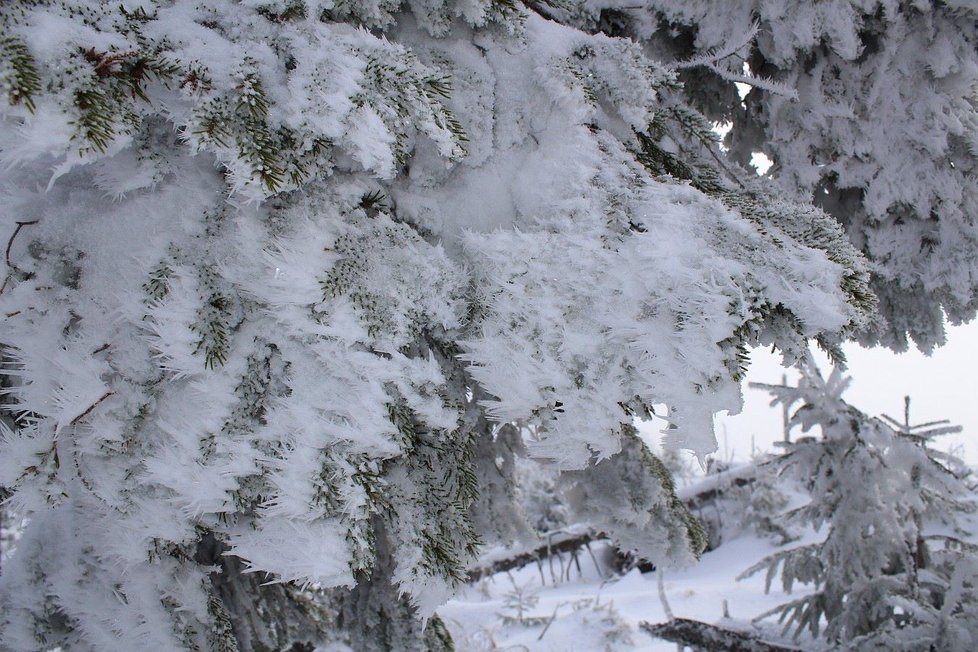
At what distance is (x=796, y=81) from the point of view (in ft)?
9.56

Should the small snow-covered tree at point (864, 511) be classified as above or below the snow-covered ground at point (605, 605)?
above

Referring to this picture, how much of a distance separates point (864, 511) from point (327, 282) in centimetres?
535

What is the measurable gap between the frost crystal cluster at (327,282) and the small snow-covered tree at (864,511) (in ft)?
13.0

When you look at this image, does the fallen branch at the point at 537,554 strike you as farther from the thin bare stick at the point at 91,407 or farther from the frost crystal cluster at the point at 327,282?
the thin bare stick at the point at 91,407

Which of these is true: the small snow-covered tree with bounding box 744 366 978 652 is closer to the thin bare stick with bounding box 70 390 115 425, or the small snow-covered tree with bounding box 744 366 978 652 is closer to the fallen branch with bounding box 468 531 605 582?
the fallen branch with bounding box 468 531 605 582

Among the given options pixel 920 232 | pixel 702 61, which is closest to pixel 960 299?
pixel 920 232

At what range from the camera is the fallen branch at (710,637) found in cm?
487

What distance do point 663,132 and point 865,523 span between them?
457cm

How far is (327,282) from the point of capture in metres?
1.57

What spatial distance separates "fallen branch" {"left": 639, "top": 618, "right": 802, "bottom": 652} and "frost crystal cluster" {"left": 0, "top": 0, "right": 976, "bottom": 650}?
4.11 meters

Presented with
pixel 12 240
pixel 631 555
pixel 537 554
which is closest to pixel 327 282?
pixel 12 240

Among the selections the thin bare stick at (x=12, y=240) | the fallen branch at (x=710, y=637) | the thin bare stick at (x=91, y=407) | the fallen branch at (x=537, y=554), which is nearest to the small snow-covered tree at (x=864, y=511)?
the fallen branch at (x=710, y=637)

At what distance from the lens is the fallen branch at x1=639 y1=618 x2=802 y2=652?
4867 millimetres

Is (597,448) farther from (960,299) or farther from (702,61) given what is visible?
(960,299)
